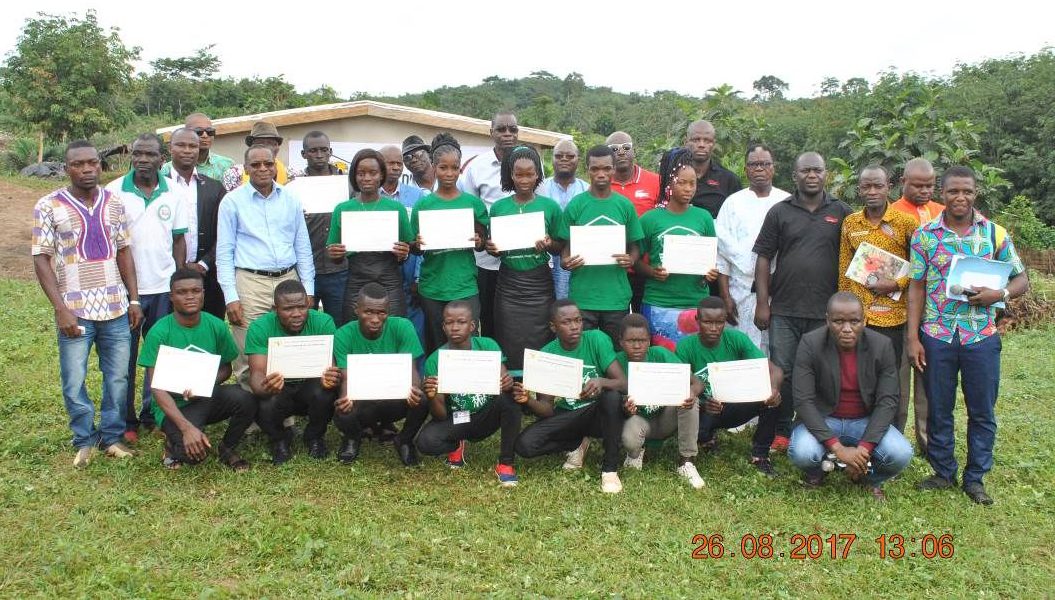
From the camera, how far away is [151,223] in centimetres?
573

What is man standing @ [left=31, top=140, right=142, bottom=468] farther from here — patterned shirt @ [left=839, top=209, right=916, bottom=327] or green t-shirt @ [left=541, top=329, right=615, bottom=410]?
patterned shirt @ [left=839, top=209, right=916, bottom=327]

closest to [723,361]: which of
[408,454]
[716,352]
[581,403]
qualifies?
[716,352]

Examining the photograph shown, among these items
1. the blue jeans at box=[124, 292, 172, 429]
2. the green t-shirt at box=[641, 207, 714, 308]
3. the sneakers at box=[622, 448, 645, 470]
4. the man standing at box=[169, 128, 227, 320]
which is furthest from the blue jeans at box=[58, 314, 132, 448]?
the green t-shirt at box=[641, 207, 714, 308]

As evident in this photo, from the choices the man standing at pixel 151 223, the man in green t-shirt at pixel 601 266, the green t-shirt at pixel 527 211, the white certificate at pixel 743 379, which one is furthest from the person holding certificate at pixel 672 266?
the man standing at pixel 151 223

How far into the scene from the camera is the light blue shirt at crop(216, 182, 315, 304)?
18.8ft

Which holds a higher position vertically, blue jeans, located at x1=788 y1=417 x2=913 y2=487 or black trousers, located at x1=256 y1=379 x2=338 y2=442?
black trousers, located at x1=256 y1=379 x2=338 y2=442

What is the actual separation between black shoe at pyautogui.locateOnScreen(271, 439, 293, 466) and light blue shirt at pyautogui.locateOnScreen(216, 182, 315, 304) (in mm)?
1087

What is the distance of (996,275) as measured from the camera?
5.01 metres

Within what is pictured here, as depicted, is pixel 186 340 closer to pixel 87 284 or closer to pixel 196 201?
pixel 87 284

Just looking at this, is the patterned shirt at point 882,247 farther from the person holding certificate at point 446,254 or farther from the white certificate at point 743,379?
the person holding certificate at point 446,254

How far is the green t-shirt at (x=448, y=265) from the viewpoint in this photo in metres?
5.84

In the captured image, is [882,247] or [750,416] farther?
[750,416]

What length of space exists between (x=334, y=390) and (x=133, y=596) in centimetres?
202

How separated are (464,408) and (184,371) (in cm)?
188
